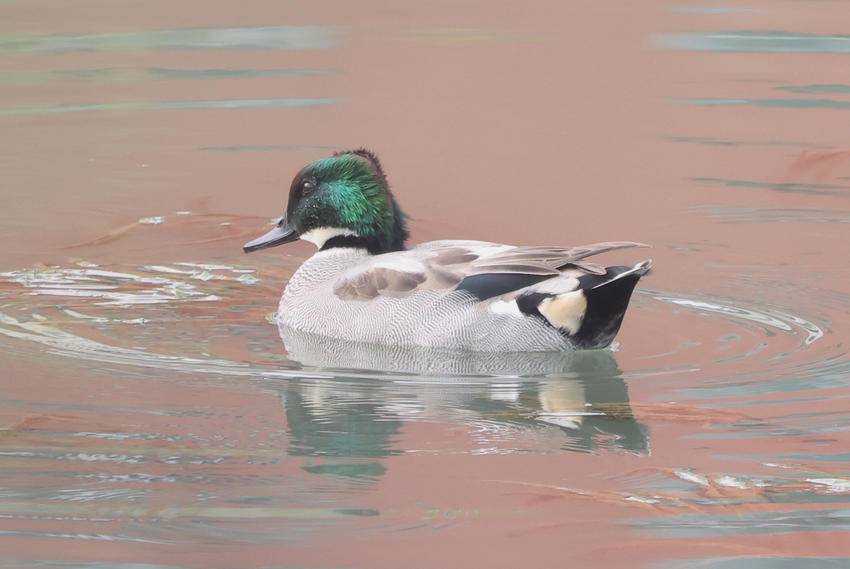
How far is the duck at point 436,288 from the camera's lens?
732 cm

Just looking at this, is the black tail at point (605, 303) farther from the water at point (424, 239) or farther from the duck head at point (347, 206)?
the duck head at point (347, 206)

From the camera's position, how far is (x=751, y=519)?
16.6ft

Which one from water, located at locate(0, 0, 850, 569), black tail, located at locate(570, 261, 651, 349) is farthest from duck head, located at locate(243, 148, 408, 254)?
black tail, located at locate(570, 261, 651, 349)

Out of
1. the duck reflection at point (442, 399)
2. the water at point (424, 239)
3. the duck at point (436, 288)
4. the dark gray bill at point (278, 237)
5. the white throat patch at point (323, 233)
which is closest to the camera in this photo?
the water at point (424, 239)

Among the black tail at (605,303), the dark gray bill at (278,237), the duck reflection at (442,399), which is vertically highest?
the dark gray bill at (278,237)

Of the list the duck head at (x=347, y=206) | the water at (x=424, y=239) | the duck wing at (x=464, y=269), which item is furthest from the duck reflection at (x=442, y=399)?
the duck head at (x=347, y=206)

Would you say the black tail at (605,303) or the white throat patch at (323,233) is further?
the white throat patch at (323,233)

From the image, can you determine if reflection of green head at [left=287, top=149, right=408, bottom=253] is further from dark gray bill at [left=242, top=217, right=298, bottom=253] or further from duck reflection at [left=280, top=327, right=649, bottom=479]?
duck reflection at [left=280, top=327, right=649, bottom=479]

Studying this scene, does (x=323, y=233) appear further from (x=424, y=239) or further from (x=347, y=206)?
(x=424, y=239)

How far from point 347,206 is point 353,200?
0.06 m

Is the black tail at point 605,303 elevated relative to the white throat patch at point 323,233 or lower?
lower

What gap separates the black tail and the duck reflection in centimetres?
11

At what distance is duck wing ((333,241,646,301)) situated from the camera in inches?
289

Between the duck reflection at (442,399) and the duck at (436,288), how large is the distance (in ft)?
0.31
